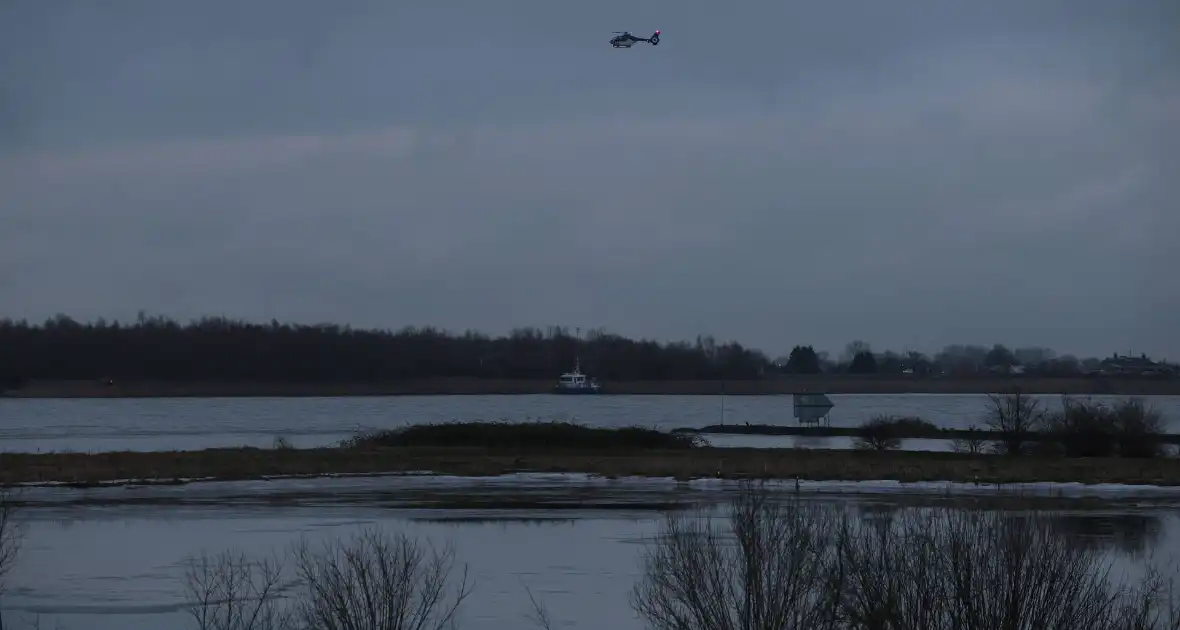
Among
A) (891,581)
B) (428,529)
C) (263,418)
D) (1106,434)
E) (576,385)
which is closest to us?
(891,581)

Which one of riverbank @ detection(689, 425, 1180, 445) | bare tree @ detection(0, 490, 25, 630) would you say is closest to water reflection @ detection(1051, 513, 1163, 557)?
bare tree @ detection(0, 490, 25, 630)

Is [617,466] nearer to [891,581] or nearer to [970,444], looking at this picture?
[970,444]

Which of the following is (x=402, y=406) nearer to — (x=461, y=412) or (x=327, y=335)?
(x=461, y=412)

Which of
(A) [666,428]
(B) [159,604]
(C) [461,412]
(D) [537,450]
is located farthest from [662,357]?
(B) [159,604]

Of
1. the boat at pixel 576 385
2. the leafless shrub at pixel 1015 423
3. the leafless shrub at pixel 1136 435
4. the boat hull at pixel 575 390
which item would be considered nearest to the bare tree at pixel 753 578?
the leafless shrub at pixel 1015 423

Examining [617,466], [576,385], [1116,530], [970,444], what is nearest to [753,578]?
[1116,530]
